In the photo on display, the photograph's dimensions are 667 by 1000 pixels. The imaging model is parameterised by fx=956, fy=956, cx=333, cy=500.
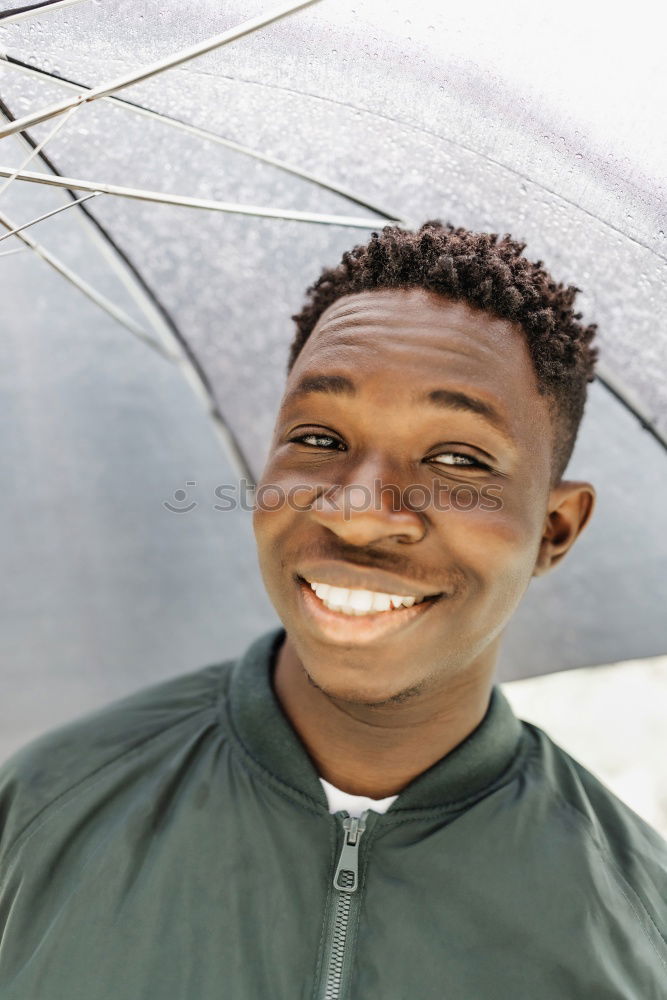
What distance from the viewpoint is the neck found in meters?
1.65

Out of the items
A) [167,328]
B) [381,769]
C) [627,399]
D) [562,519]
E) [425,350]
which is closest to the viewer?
[425,350]

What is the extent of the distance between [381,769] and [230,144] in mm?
1150

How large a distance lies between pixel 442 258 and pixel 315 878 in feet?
3.37

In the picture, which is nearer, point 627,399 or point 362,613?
point 362,613

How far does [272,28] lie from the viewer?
141 centimetres

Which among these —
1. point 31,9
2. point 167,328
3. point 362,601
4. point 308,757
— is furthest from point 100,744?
point 31,9

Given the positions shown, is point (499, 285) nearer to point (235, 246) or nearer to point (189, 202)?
point (189, 202)

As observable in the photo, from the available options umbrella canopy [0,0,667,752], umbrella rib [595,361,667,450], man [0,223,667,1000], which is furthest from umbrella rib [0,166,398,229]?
umbrella rib [595,361,667,450]

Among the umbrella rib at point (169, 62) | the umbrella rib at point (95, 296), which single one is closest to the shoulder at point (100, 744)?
the umbrella rib at point (95, 296)

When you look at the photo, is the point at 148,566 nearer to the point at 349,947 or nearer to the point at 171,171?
the point at 171,171

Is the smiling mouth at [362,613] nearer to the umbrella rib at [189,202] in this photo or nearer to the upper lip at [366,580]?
the upper lip at [366,580]

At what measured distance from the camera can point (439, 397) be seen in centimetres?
151

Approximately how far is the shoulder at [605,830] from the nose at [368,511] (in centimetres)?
56

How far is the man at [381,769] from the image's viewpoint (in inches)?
57.0
